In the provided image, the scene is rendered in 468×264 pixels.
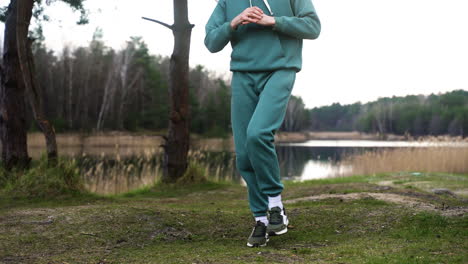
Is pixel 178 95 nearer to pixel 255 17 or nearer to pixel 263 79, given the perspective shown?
pixel 263 79

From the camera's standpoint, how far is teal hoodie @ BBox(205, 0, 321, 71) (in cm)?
319

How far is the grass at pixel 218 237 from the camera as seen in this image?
2.77 m

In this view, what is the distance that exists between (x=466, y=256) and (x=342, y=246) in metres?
0.70

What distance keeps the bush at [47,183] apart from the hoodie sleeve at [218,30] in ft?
13.0

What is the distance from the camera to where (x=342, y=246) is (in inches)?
117

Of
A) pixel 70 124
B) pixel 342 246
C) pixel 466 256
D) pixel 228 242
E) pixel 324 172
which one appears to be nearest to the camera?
pixel 466 256

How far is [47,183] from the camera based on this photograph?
21.3 ft

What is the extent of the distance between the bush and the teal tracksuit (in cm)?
398

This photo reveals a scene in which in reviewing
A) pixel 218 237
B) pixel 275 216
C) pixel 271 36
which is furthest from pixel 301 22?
pixel 218 237

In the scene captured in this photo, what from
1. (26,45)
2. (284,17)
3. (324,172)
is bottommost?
(324,172)

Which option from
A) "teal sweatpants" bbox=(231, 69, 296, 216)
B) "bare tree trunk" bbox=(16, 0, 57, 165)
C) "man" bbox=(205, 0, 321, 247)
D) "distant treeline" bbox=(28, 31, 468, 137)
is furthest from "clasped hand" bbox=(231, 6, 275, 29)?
"distant treeline" bbox=(28, 31, 468, 137)

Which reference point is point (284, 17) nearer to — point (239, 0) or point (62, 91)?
point (239, 0)

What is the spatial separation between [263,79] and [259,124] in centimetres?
36

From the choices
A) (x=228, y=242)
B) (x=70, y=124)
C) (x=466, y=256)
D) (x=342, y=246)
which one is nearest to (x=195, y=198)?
(x=228, y=242)
